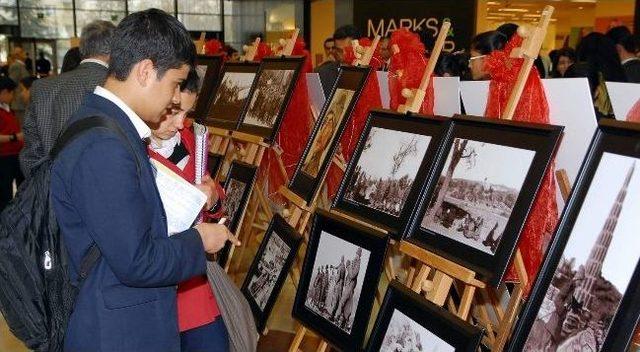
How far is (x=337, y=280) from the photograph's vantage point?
2.50m

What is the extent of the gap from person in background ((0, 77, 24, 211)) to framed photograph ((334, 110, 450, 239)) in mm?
3797

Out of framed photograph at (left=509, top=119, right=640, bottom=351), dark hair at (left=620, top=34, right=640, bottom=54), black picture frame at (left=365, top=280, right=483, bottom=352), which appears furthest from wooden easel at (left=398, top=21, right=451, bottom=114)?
dark hair at (left=620, top=34, right=640, bottom=54)

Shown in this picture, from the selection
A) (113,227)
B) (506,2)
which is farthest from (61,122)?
(506,2)

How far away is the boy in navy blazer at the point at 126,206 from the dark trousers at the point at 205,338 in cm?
63

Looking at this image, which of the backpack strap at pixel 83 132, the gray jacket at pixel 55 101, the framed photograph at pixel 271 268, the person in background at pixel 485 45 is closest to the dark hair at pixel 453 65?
the person in background at pixel 485 45

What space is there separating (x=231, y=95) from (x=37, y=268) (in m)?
3.08

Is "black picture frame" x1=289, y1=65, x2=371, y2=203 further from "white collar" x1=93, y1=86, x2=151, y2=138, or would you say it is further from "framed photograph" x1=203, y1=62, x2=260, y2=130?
"white collar" x1=93, y1=86, x2=151, y2=138

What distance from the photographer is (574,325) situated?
157 centimetres

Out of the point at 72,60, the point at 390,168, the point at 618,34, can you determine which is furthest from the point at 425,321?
the point at 618,34

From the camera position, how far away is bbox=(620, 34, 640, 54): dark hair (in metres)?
5.24

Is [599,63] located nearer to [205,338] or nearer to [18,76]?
[205,338]

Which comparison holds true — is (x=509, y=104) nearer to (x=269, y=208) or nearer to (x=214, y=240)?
(x=214, y=240)

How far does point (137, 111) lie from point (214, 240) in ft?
1.18

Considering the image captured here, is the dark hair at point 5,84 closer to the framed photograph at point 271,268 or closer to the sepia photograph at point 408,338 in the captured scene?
the framed photograph at point 271,268
